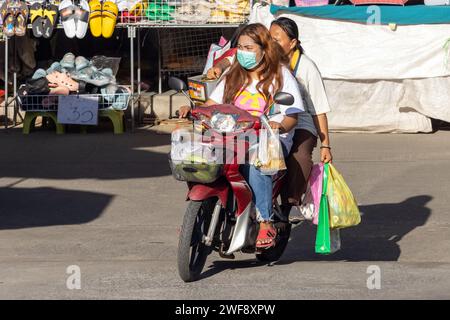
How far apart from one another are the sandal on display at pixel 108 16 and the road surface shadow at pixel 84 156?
1.37m

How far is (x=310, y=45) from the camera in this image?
14.6 meters

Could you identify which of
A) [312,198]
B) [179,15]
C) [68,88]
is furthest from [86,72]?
[312,198]

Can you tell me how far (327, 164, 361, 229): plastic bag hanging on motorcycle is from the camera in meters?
7.11

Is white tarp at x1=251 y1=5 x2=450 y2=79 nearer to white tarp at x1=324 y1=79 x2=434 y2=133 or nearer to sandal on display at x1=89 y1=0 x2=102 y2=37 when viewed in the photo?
white tarp at x1=324 y1=79 x2=434 y2=133

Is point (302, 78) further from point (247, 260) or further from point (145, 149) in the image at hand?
point (145, 149)

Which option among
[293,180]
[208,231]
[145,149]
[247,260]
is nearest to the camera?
[208,231]

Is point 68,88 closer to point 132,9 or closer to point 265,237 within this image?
point 132,9

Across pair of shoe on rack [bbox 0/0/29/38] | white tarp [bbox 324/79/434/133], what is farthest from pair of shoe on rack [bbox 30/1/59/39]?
white tarp [bbox 324/79/434/133]

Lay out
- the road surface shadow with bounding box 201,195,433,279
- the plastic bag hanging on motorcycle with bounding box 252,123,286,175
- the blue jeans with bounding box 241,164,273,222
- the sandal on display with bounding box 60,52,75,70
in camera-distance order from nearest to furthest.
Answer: the plastic bag hanging on motorcycle with bounding box 252,123,286,175 → the blue jeans with bounding box 241,164,273,222 → the road surface shadow with bounding box 201,195,433,279 → the sandal on display with bounding box 60,52,75,70

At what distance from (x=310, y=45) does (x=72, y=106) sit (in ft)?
10.6

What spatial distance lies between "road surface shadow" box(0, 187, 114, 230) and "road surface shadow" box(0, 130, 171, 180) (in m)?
0.79

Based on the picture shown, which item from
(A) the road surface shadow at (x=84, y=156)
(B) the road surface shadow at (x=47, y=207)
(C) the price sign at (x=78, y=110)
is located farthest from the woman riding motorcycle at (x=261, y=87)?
(C) the price sign at (x=78, y=110)

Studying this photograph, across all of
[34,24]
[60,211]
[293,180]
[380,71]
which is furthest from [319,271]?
[34,24]

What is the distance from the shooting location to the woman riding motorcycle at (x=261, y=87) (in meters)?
6.71
